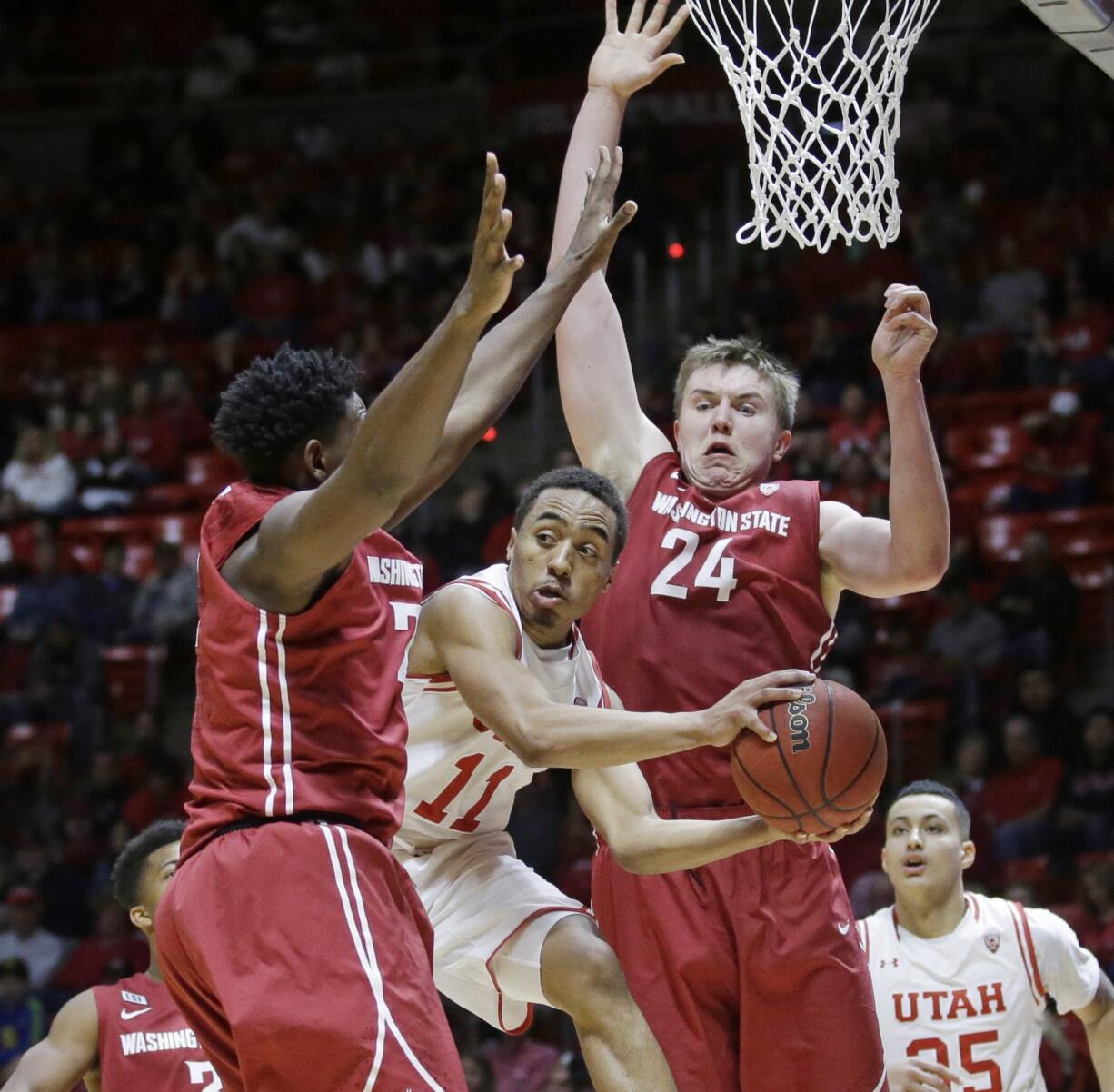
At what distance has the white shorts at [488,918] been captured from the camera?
13.6 ft

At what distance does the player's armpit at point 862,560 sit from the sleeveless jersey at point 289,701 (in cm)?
133

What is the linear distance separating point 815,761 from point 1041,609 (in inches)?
243

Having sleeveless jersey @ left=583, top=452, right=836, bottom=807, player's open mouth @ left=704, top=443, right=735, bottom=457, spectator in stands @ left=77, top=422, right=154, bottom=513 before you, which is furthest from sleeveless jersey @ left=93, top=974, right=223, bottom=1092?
spectator in stands @ left=77, top=422, right=154, bottom=513

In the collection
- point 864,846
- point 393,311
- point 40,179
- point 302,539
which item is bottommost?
point 864,846

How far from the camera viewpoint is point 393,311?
45.3 ft

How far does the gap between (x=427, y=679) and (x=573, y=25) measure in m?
12.5

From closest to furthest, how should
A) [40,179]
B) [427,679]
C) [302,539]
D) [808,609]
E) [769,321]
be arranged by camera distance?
[302,539] → [427,679] → [808,609] → [769,321] → [40,179]

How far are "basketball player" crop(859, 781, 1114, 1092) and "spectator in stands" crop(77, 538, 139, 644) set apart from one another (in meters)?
6.39

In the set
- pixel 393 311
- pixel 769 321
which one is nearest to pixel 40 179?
pixel 393 311

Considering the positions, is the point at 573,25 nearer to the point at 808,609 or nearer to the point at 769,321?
the point at 769,321

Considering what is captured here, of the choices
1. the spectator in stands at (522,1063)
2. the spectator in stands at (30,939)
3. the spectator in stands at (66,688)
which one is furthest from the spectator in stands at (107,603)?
the spectator in stands at (522,1063)

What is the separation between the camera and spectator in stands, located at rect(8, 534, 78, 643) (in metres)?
11.1

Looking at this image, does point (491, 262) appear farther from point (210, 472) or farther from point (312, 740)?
point (210, 472)

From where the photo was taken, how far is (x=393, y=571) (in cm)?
357
